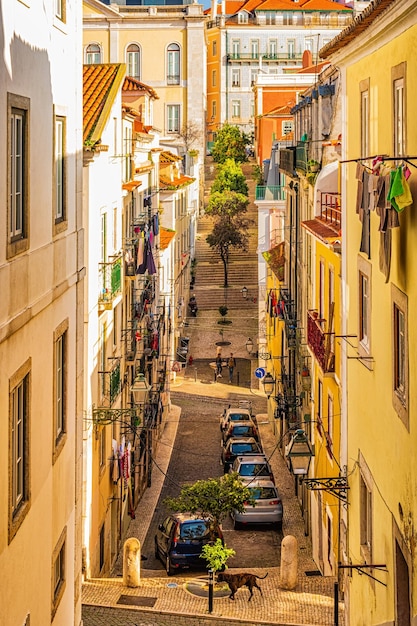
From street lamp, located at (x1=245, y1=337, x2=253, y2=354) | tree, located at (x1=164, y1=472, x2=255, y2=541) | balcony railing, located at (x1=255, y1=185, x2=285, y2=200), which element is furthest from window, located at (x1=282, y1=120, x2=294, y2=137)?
tree, located at (x1=164, y1=472, x2=255, y2=541)

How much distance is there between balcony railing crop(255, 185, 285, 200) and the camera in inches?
1668

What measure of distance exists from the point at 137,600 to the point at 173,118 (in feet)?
189

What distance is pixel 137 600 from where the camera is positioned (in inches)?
760

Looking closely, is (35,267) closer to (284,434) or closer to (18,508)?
(18,508)

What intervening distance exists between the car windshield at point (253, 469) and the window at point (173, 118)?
4830 cm

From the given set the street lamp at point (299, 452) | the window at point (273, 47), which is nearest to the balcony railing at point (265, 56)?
the window at point (273, 47)

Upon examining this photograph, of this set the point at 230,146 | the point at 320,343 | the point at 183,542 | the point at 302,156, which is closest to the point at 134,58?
the point at 230,146

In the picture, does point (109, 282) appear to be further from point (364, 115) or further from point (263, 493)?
point (364, 115)

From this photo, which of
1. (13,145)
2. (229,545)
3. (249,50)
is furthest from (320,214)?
(249,50)

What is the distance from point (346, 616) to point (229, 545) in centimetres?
942

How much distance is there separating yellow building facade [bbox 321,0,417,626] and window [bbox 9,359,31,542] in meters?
4.03

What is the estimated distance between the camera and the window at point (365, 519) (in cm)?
1345

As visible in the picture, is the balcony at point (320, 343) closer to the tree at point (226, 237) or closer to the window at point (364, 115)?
the window at point (364, 115)

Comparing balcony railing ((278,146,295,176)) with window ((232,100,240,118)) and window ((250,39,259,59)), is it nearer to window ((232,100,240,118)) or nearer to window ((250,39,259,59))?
window ((250,39,259,59))
